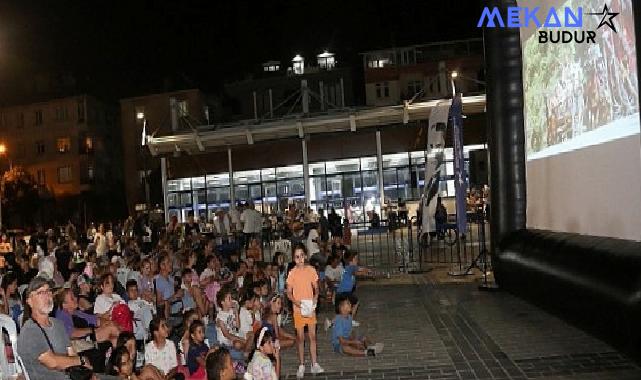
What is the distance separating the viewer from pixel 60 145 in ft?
162

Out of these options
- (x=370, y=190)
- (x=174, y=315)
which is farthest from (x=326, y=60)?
(x=174, y=315)

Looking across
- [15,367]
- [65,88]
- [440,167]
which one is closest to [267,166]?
[440,167]

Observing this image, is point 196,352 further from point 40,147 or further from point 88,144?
point 40,147

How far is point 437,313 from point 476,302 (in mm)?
1055

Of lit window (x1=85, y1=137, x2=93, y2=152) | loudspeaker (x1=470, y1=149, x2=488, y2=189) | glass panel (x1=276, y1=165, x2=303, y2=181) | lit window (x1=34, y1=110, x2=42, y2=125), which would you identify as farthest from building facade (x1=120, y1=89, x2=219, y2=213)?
loudspeaker (x1=470, y1=149, x2=488, y2=189)

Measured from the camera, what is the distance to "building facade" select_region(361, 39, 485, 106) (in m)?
40.6

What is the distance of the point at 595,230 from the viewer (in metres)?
8.32

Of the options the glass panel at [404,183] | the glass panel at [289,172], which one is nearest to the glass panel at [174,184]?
the glass panel at [289,172]

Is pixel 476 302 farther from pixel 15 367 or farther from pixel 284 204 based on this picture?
pixel 284 204

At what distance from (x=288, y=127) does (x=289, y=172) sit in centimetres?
505

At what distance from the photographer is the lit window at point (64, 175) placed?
49344 mm

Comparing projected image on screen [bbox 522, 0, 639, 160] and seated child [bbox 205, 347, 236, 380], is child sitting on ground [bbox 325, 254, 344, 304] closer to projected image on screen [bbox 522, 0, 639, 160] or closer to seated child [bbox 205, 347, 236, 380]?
projected image on screen [bbox 522, 0, 639, 160]

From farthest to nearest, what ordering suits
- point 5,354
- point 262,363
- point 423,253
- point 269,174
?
point 269,174 → point 423,253 → point 262,363 → point 5,354

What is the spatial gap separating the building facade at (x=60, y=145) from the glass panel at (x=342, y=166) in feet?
82.2
